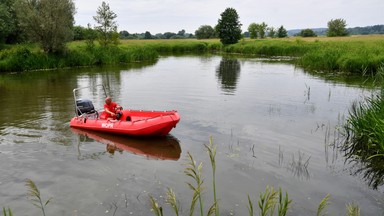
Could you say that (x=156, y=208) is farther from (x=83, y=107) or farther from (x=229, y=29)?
(x=229, y=29)

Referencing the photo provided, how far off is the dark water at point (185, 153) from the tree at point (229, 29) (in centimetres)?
4687

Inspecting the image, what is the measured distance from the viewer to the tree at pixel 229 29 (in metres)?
65.2

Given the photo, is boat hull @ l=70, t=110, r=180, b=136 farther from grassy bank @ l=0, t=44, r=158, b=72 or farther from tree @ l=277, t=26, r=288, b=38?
tree @ l=277, t=26, r=288, b=38

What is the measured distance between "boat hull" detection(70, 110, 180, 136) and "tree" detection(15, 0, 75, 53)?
71.4 feet

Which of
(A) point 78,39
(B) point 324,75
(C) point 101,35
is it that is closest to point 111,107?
(B) point 324,75

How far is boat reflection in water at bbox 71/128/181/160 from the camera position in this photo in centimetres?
1051

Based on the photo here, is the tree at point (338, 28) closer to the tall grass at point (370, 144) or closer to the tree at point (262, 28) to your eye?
the tree at point (262, 28)

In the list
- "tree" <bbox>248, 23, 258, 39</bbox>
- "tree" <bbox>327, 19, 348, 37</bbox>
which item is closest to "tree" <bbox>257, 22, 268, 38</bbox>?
"tree" <bbox>248, 23, 258, 39</bbox>

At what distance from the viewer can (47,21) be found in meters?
30.9

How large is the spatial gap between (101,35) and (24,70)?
524 inches

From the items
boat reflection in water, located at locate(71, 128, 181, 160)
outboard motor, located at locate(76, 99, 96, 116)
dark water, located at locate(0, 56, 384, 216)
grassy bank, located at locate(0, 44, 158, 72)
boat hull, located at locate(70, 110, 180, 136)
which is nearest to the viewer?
dark water, located at locate(0, 56, 384, 216)

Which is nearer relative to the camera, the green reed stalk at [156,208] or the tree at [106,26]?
the green reed stalk at [156,208]

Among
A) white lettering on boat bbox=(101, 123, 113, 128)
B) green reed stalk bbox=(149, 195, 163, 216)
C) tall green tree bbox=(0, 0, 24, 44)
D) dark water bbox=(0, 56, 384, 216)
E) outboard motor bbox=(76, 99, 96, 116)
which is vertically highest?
tall green tree bbox=(0, 0, 24, 44)

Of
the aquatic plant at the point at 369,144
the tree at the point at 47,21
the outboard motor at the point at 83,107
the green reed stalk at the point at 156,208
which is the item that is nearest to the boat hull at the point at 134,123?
the outboard motor at the point at 83,107
